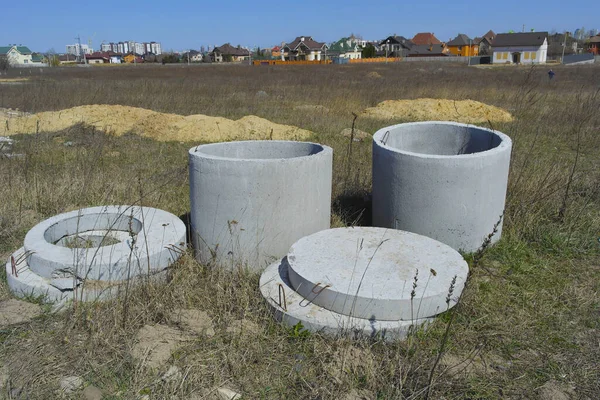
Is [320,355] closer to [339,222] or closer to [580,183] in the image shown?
[339,222]

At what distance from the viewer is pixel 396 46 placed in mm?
89375

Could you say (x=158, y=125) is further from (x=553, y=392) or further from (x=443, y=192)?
(x=553, y=392)

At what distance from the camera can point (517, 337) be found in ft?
10.2

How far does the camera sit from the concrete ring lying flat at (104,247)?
354 cm

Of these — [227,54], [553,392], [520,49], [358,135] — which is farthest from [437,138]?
[227,54]

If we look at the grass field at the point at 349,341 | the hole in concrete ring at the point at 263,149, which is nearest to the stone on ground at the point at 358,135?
the grass field at the point at 349,341

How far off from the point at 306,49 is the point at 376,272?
88829 millimetres

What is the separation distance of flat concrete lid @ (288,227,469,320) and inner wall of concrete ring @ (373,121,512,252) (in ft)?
1.07

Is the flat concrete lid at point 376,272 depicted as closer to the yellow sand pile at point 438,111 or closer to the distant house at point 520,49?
the yellow sand pile at point 438,111

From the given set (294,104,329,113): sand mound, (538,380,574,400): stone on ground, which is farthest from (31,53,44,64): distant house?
(538,380,574,400): stone on ground

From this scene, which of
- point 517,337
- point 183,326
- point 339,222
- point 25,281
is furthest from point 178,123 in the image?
point 517,337

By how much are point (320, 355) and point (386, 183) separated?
Result: 1933mm

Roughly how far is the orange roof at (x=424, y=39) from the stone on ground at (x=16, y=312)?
99.1 m

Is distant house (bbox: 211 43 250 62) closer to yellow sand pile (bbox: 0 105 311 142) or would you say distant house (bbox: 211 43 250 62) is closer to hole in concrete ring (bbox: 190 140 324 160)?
yellow sand pile (bbox: 0 105 311 142)
